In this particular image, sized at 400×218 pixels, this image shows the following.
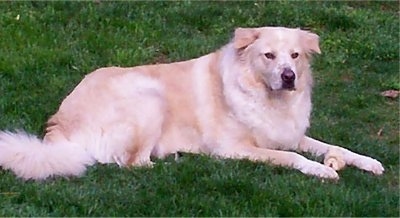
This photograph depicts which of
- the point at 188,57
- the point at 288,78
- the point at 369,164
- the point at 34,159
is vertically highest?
the point at 288,78

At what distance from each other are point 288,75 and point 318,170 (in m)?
0.72

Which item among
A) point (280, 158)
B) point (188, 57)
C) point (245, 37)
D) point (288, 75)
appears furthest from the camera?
point (188, 57)

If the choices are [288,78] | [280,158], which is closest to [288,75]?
[288,78]

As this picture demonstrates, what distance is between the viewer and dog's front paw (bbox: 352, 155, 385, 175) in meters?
6.07

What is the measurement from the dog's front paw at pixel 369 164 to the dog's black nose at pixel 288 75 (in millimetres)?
685

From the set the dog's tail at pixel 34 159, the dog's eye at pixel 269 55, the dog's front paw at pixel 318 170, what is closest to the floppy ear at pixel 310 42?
the dog's eye at pixel 269 55

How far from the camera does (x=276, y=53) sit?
6297 mm

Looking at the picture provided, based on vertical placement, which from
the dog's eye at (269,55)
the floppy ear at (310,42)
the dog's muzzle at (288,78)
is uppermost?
the floppy ear at (310,42)

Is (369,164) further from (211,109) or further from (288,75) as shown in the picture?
(211,109)

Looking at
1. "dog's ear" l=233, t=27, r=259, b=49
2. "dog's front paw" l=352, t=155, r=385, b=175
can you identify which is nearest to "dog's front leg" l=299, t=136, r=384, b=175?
"dog's front paw" l=352, t=155, r=385, b=175

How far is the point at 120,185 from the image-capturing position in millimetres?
5516

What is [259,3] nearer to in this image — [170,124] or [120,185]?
[170,124]

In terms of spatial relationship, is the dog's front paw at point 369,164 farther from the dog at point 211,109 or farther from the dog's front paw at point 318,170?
the dog's front paw at point 318,170

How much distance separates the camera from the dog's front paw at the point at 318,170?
5.79m
